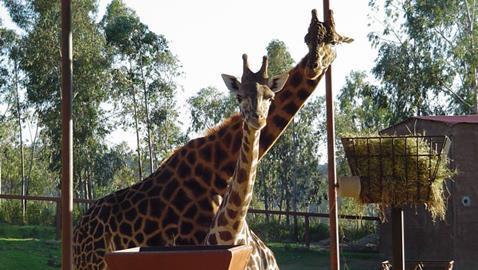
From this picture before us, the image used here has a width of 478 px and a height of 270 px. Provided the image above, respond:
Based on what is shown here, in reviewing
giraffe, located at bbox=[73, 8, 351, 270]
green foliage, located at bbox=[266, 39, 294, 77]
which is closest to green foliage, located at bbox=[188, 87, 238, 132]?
green foliage, located at bbox=[266, 39, 294, 77]

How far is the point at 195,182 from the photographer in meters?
6.30

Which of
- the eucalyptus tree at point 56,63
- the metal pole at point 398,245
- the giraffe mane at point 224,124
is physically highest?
the eucalyptus tree at point 56,63

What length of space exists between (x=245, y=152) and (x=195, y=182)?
1.45 m

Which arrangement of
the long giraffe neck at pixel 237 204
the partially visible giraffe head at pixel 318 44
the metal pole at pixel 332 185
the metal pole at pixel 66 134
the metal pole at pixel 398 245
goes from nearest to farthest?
1. the metal pole at pixel 66 134
2. the long giraffe neck at pixel 237 204
3. the metal pole at pixel 332 185
4. the partially visible giraffe head at pixel 318 44
5. the metal pole at pixel 398 245

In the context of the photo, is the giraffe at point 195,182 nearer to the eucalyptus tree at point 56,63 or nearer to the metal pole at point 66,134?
the metal pole at point 66,134

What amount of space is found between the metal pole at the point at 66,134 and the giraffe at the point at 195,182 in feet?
4.19

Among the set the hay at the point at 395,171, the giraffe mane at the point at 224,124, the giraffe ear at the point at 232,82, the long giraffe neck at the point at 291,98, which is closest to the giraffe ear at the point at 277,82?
the giraffe ear at the point at 232,82

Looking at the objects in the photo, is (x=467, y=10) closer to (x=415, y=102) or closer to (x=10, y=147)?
(x=415, y=102)

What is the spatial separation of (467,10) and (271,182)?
1278 cm

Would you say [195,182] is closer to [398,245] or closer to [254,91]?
[398,245]

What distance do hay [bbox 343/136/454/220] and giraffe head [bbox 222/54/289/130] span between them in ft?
5.79

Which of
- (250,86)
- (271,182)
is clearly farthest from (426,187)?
(271,182)

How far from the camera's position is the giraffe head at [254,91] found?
4543 millimetres

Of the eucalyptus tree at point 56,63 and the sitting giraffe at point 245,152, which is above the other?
the eucalyptus tree at point 56,63
